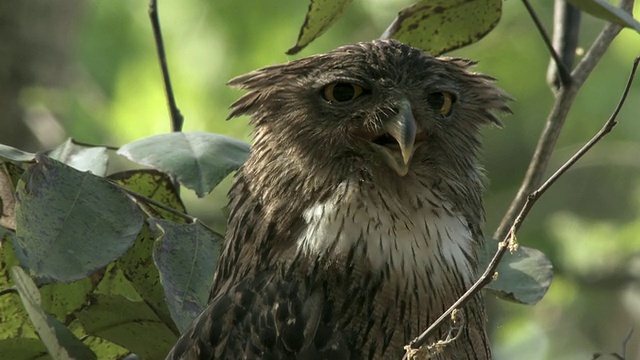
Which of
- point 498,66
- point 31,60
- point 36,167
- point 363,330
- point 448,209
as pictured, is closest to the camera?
point 36,167

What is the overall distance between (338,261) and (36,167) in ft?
2.36

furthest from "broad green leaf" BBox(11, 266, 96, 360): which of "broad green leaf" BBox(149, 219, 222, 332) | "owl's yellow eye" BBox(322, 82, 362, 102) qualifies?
"owl's yellow eye" BBox(322, 82, 362, 102)

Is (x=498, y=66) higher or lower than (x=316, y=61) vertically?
lower

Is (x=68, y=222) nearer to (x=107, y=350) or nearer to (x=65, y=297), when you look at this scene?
(x=65, y=297)

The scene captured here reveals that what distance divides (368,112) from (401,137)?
0.17m

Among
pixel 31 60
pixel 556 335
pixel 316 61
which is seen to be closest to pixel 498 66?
pixel 556 335

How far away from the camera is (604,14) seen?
2.51 metres

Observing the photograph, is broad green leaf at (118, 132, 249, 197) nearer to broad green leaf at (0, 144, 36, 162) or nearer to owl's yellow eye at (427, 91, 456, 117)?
broad green leaf at (0, 144, 36, 162)

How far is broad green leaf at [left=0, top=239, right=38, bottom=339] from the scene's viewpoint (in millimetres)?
2641

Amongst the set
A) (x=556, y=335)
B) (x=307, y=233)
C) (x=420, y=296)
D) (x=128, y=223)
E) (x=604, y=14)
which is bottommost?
(x=556, y=335)

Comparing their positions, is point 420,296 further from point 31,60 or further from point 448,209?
point 31,60

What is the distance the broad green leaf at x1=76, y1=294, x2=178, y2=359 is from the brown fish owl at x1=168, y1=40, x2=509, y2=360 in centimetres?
9

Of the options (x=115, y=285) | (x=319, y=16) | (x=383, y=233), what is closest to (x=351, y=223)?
(x=383, y=233)

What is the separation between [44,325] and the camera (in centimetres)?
229
